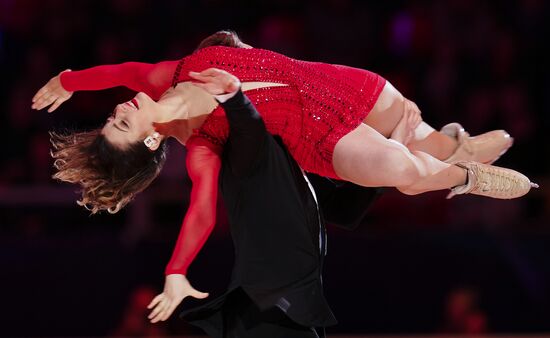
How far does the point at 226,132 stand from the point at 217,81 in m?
0.30

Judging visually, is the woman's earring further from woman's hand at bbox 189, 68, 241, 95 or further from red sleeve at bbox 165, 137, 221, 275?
woman's hand at bbox 189, 68, 241, 95

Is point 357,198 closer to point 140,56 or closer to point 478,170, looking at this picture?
point 478,170

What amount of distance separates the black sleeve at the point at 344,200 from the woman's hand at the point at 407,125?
23 centimetres

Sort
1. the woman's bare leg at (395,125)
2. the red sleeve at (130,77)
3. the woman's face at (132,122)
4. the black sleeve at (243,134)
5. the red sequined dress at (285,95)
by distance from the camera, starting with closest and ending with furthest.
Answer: the black sleeve at (243,134), the woman's face at (132,122), the red sequined dress at (285,95), the red sleeve at (130,77), the woman's bare leg at (395,125)

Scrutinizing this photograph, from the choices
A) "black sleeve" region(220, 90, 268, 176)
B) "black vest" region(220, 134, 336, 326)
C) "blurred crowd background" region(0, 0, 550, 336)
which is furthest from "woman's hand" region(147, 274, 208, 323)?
"blurred crowd background" region(0, 0, 550, 336)

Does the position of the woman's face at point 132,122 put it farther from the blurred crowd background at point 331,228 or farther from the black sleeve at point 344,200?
the blurred crowd background at point 331,228

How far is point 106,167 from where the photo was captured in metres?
3.61

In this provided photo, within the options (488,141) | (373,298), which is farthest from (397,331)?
(488,141)

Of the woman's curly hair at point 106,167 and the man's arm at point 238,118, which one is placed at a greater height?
the man's arm at point 238,118

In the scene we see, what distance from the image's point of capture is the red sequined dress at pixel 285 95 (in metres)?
3.62

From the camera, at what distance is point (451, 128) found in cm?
423

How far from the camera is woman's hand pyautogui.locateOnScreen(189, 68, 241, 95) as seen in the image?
3.29 metres

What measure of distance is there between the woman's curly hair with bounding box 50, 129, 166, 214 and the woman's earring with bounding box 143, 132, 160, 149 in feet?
0.11

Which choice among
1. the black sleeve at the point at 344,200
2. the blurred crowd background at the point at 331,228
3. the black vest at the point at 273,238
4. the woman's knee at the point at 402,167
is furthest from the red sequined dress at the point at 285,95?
the blurred crowd background at the point at 331,228
